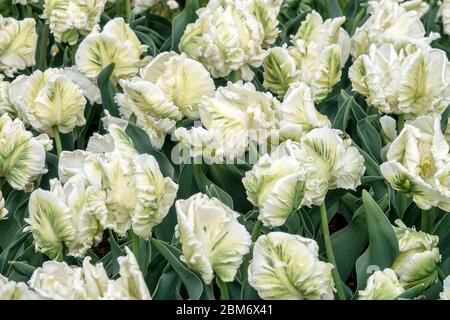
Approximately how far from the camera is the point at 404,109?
162 centimetres

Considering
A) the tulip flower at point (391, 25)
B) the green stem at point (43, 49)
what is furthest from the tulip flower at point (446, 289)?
the green stem at point (43, 49)

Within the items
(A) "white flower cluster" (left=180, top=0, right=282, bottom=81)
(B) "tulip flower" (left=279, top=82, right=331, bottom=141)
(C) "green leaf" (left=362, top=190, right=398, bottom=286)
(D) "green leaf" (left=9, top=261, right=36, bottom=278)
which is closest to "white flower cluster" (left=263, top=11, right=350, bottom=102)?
(A) "white flower cluster" (left=180, top=0, right=282, bottom=81)

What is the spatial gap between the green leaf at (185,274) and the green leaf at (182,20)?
88 cm

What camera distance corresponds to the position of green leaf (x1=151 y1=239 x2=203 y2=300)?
1.33 metres

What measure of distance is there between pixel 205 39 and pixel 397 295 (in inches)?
27.4

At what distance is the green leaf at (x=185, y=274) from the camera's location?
4.38ft

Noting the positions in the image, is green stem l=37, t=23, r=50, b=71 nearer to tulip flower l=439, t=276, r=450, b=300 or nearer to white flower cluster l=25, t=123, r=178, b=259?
white flower cluster l=25, t=123, r=178, b=259

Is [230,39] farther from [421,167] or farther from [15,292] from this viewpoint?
[15,292]

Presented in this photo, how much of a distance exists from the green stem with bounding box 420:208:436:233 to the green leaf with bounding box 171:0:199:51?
0.83 m

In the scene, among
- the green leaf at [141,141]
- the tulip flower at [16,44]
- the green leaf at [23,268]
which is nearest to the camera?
the green leaf at [23,268]

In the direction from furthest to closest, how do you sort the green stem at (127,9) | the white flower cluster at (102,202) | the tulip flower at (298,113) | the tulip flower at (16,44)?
1. the green stem at (127,9)
2. the tulip flower at (16,44)
3. the tulip flower at (298,113)
4. the white flower cluster at (102,202)

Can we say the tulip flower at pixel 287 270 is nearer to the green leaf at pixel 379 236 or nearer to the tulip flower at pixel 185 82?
the green leaf at pixel 379 236

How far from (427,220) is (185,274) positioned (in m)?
0.47

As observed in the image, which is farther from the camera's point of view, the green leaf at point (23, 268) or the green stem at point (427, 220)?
Answer: the green stem at point (427, 220)
